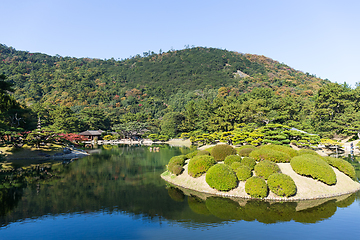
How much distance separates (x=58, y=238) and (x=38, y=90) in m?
124

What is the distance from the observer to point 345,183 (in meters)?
17.5

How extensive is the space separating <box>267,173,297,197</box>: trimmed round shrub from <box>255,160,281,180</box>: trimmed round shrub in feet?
2.16

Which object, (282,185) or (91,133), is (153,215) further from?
(91,133)

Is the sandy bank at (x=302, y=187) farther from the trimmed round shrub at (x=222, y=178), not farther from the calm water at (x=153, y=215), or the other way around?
the calm water at (x=153, y=215)

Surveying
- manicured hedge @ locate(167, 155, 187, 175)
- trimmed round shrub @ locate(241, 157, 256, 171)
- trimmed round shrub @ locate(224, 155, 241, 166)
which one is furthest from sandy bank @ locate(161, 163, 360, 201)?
trimmed round shrub @ locate(224, 155, 241, 166)

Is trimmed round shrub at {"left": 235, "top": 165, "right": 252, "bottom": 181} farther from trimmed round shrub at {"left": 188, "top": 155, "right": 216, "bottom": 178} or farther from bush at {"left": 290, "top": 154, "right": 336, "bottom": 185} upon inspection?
bush at {"left": 290, "top": 154, "right": 336, "bottom": 185}

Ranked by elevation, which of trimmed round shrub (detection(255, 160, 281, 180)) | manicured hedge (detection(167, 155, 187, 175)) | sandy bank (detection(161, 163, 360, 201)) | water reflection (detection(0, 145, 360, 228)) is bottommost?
water reflection (detection(0, 145, 360, 228))

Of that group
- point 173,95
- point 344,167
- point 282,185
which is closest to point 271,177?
point 282,185

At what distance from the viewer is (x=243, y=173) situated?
54.4ft

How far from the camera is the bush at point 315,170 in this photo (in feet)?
53.9

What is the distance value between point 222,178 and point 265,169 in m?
3.07

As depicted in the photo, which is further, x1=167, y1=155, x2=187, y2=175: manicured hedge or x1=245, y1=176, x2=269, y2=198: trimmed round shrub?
x1=167, y1=155, x2=187, y2=175: manicured hedge

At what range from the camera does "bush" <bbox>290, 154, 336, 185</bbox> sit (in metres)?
16.4

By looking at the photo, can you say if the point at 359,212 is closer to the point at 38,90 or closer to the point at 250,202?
the point at 250,202
